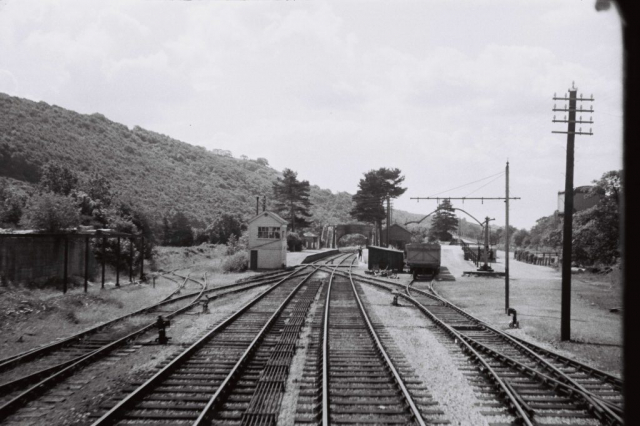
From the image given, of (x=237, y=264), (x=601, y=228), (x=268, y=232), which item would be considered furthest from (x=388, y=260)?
(x=601, y=228)

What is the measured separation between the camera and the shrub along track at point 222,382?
738 centimetres

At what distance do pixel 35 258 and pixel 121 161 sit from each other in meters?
68.8

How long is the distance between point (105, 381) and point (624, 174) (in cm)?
975

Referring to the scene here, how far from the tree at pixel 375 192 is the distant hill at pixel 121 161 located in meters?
23.8

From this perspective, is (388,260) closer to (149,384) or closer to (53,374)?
(53,374)

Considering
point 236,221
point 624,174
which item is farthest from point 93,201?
point 624,174

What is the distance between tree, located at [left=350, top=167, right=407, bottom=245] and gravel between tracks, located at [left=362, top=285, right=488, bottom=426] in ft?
151

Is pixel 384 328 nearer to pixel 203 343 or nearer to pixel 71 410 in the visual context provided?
pixel 203 343

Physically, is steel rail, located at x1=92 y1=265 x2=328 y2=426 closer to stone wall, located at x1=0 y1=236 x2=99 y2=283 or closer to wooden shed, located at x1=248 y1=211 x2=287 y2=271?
stone wall, located at x1=0 y1=236 x2=99 y2=283

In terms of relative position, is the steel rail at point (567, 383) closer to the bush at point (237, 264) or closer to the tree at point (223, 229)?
the bush at point (237, 264)

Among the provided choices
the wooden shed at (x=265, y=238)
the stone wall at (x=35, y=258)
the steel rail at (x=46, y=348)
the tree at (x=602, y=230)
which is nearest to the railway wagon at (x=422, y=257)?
the tree at (x=602, y=230)

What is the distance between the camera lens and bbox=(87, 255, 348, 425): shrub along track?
738 cm

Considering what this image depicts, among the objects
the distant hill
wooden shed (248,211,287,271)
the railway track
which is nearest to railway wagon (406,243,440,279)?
wooden shed (248,211,287,271)

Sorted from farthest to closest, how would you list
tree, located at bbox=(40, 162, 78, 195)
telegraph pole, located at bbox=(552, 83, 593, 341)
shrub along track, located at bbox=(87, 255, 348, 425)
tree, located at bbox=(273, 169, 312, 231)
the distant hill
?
tree, located at bbox=(273, 169, 312, 231)
the distant hill
tree, located at bbox=(40, 162, 78, 195)
telegraph pole, located at bbox=(552, 83, 593, 341)
shrub along track, located at bbox=(87, 255, 348, 425)
